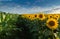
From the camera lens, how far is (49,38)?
3.07m

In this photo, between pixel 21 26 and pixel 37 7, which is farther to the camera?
pixel 37 7

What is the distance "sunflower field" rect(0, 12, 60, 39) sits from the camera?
3.13 metres

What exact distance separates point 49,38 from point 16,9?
1366mm

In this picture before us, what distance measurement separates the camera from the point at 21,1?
13.9 ft

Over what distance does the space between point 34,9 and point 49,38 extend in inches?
50.9

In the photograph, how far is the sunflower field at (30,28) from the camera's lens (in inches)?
123

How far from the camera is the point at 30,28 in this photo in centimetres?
329

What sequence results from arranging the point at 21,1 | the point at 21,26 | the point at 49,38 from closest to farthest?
the point at 49,38
the point at 21,26
the point at 21,1

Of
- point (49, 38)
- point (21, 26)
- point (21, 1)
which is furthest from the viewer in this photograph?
point (21, 1)

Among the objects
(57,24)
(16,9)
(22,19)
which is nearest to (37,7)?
(16,9)

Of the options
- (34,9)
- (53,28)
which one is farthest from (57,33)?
Answer: (34,9)

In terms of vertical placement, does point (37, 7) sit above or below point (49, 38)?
above

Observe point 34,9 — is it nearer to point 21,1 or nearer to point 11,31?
point 21,1

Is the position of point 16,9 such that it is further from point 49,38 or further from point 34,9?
point 49,38
